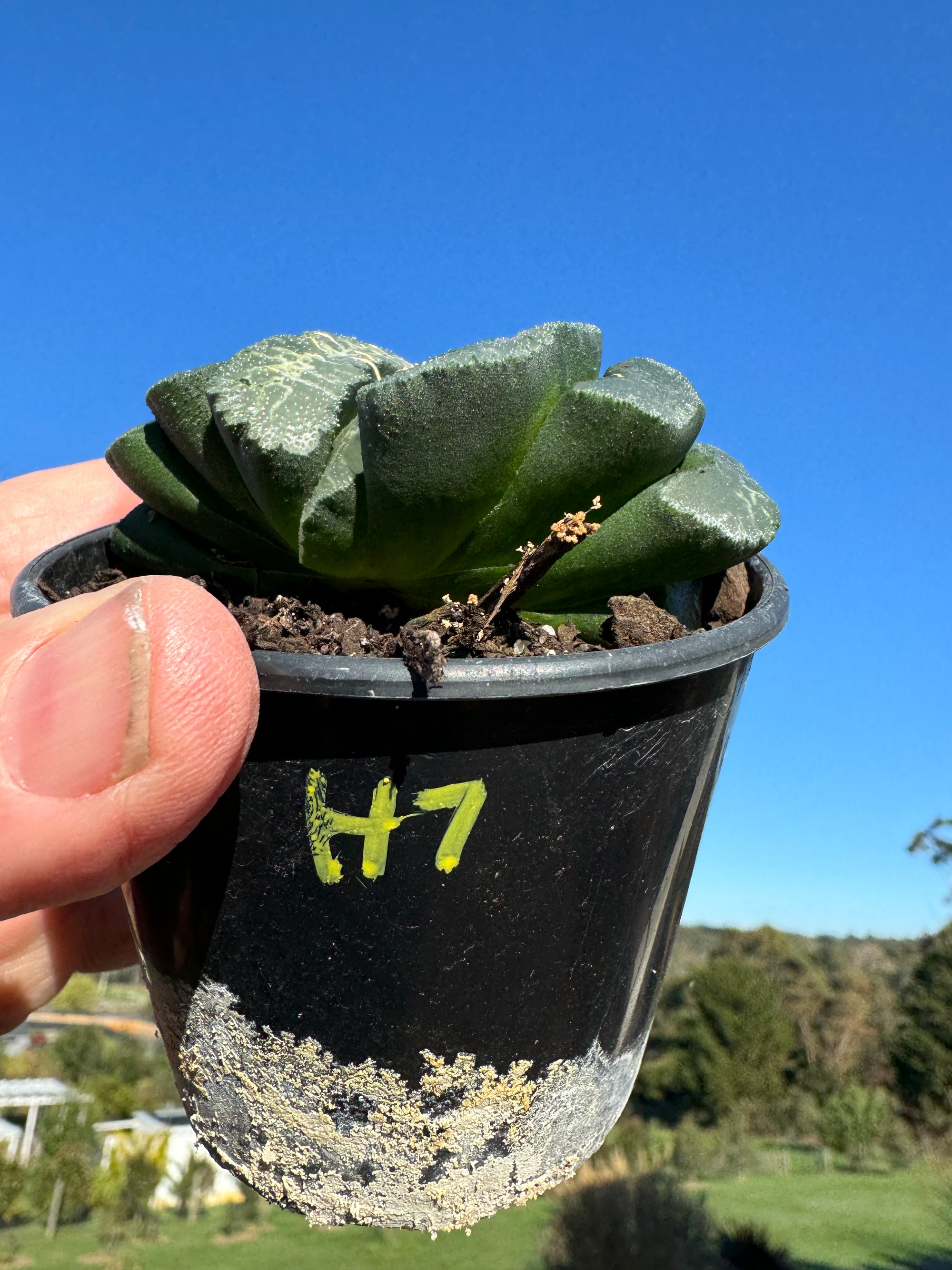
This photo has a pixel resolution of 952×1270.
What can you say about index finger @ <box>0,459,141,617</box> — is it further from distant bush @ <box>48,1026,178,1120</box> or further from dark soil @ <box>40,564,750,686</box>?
distant bush @ <box>48,1026,178,1120</box>

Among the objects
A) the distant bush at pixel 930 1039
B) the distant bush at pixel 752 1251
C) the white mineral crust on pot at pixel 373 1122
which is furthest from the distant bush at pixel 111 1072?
the white mineral crust on pot at pixel 373 1122

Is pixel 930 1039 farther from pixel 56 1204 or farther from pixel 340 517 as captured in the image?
pixel 340 517

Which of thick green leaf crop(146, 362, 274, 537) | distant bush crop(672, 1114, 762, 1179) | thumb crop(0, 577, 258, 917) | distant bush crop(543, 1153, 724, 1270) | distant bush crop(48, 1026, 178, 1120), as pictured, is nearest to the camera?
thumb crop(0, 577, 258, 917)

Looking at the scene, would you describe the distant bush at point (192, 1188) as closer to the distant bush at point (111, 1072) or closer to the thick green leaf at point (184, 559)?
the distant bush at point (111, 1072)

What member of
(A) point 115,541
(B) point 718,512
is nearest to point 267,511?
(A) point 115,541

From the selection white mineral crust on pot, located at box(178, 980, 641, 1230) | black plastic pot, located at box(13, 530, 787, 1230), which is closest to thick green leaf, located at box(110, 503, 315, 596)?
black plastic pot, located at box(13, 530, 787, 1230)

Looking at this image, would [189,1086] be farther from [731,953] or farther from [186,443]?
[731,953]
